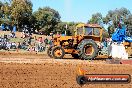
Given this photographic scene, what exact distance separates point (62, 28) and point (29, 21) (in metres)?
8.90

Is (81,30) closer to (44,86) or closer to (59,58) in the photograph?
(59,58)

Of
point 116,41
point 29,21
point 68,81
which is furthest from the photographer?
point 29,21

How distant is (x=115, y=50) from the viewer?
18.2m

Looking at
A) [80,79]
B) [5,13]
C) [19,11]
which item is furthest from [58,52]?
[5,13]

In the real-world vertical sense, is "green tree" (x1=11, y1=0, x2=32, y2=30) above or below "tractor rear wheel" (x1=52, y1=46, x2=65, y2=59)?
above

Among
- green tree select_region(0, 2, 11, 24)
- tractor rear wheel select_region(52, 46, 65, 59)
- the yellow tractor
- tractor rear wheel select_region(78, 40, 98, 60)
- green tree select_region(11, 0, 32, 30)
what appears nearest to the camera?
tractor rear wheel select_region(78, 40, 98, 60)

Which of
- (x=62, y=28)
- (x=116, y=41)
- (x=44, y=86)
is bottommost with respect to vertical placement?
(x=44, y=86)

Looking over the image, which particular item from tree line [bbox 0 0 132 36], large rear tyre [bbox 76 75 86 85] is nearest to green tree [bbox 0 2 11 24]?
tree line [bbox 0 0 132 36]

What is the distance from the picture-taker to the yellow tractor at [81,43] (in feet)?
57.8

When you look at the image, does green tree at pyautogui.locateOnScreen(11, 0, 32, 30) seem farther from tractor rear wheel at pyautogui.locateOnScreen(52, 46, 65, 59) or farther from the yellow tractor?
tractor rear wheel at pyautogui.locateOnScreen(52, 46, 65, 59)

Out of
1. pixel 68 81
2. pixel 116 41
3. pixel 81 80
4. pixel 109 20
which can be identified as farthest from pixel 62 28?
pixel 81 80

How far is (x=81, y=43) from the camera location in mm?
17656

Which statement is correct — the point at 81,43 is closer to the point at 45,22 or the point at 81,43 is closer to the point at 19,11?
the point at 19,11

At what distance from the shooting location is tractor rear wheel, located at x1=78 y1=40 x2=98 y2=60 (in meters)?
17.5
